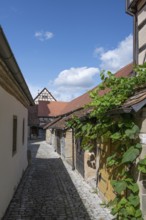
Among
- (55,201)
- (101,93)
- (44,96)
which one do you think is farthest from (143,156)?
(44,96)

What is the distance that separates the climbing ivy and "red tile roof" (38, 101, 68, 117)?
36059 mm

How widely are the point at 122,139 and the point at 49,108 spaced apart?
3906cm

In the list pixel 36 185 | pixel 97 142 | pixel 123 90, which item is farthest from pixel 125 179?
pixel 36 185

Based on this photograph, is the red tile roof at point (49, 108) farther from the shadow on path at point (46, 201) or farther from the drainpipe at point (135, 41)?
the drainpipe at point (135, 41)

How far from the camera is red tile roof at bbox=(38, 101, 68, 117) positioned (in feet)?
139

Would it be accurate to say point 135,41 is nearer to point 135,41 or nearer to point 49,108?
point 135,41

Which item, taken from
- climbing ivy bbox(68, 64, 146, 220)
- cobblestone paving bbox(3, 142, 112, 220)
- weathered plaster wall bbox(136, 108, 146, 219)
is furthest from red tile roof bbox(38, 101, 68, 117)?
weathered plaster wall bbox(136, 108, 146, 219)

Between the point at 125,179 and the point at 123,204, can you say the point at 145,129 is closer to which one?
the point at 125,179

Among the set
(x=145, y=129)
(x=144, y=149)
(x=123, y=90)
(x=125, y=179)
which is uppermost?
(x=123, y=90)

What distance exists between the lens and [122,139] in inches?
195

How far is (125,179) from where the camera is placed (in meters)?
4.81

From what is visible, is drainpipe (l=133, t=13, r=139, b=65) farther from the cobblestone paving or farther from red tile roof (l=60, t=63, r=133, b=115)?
the cobblestone paving

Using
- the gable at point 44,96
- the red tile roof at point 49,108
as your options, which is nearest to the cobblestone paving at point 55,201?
the red tile roof at point 49,108

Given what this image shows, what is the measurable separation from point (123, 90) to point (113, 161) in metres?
1.45
